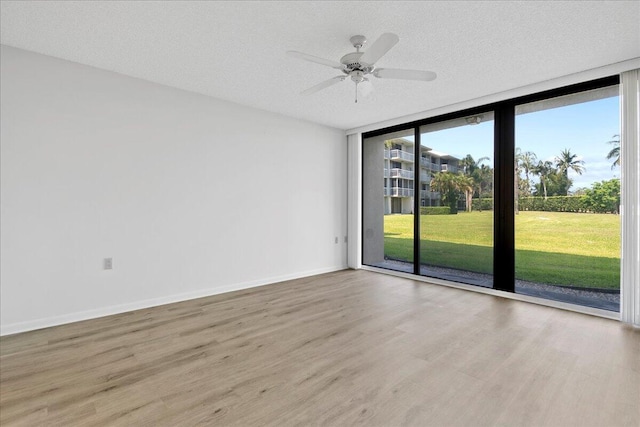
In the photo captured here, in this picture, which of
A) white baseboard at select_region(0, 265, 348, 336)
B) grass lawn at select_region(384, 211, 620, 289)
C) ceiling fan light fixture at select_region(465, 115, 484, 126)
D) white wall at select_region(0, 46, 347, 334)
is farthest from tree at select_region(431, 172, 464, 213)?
white baseboard at select_region(0, 265, 348, 336)

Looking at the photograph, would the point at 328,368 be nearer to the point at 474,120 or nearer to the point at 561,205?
the point at 561,205

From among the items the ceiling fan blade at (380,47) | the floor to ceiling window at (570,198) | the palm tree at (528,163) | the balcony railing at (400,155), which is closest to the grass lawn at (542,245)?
the floor to ceiling window at (570,198)

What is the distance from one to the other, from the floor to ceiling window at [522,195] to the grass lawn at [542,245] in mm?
11

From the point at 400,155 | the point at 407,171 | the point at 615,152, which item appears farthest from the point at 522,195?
the point at 400,155

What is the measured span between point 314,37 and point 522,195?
10.1 feet

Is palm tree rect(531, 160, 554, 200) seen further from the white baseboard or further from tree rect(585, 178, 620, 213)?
the white baseboard

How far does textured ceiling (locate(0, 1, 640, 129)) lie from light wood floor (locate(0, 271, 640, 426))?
8.27 feet

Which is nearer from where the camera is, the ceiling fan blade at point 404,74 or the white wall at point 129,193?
the ceiling fan blade at point 404,74

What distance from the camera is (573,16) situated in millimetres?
2271

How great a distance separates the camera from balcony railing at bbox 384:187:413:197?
5004 mm

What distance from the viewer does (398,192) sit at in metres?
5.20

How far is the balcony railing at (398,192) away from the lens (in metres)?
5.00

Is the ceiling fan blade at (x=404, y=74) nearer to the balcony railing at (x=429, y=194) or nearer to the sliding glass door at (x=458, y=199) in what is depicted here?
the sliding glass door at (x=458, y=199)

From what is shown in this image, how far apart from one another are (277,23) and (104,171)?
2.33m
